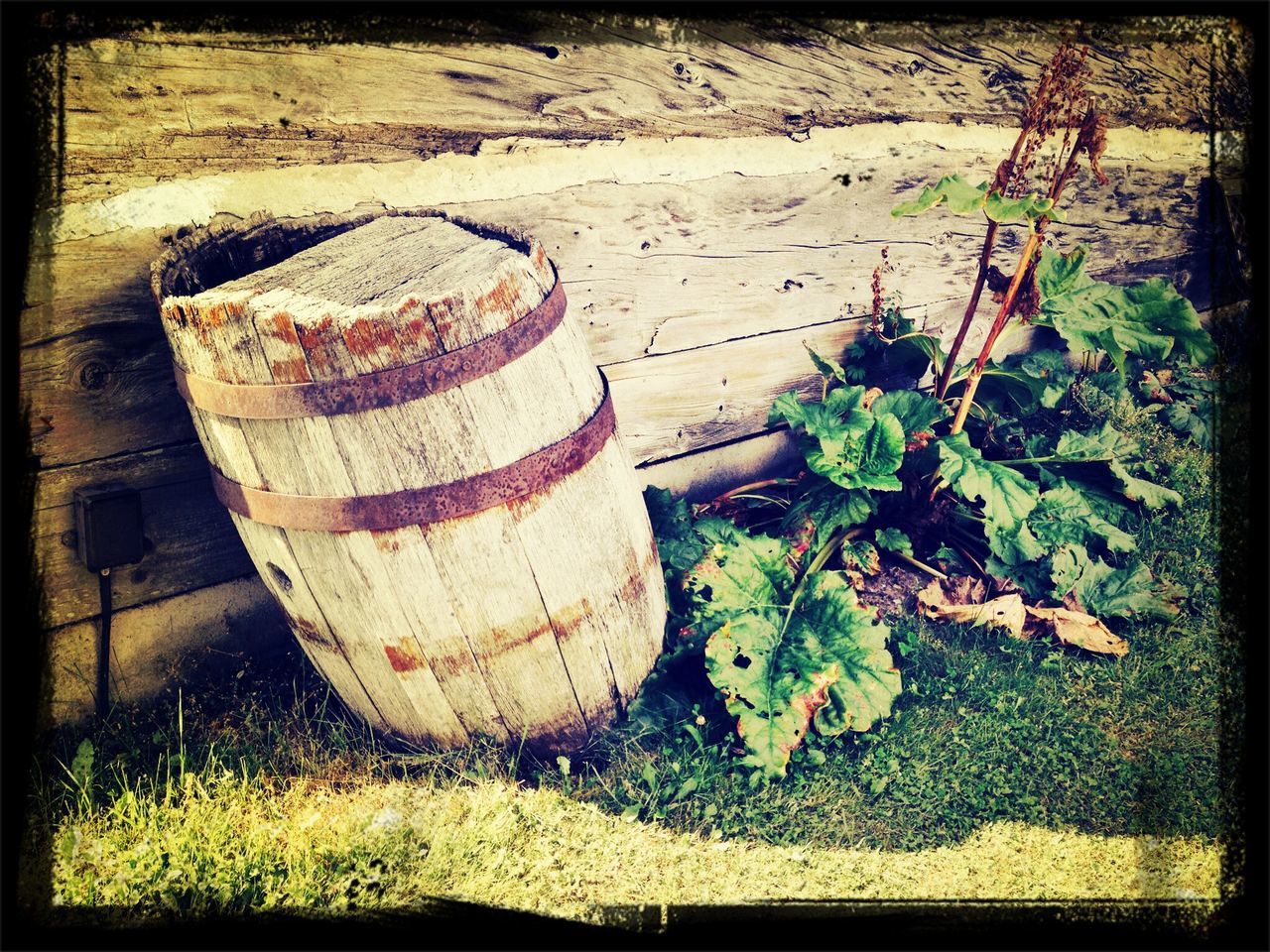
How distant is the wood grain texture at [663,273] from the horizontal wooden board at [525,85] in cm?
19

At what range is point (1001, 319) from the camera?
8.05 ft

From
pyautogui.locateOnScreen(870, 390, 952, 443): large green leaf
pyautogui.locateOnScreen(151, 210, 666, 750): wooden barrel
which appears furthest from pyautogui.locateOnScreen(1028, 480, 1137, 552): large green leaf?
pyautogui.locateOnScreen(151, 210, 666, 750): wooden barrel

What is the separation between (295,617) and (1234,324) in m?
4.59

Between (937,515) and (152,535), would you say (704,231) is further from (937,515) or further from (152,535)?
(152,535)

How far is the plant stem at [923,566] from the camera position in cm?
264

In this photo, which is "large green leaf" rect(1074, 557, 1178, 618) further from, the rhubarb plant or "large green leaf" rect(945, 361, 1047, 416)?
"large green leaf" rect(945, 361, 1047, 416)

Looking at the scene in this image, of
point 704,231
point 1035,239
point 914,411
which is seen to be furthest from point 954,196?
point 704,231

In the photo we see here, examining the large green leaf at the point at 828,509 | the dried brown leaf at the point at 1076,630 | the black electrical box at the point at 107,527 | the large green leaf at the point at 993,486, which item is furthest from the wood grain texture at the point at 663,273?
the dried brown leaf at the point at 1076,630

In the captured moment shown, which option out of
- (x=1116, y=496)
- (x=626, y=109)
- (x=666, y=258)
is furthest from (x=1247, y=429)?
(x=626, y=109)

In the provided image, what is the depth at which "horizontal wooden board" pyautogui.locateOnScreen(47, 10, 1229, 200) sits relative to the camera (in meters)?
1.86

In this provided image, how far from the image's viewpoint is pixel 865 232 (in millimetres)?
Result: 2949

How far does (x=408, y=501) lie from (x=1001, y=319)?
72.5 inches

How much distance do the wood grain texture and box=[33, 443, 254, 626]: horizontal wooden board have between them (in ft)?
0.20

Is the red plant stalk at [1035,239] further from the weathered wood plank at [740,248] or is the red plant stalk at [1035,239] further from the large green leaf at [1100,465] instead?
the weathered wood plank at [740,248]
